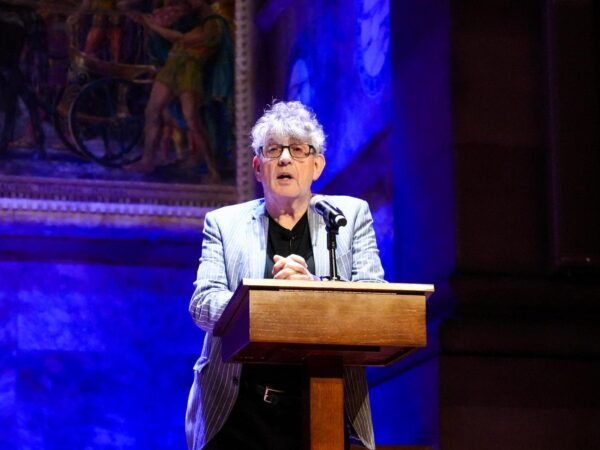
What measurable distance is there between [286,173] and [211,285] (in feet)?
1.45

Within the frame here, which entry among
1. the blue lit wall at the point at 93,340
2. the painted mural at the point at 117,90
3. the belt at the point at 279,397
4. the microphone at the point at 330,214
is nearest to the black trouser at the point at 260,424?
the belt at the point at 279,397

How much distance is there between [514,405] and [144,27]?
4.90 m

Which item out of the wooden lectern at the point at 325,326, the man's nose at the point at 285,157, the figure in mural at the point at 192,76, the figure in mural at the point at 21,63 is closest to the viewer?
the wooden lectern at the point at 325,326

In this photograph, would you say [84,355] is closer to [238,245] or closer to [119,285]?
[119,285]

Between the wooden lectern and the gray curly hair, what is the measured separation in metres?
0.76

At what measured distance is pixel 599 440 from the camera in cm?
504

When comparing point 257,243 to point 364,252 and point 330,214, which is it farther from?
point 330,214

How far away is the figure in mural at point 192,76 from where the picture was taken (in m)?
8.52

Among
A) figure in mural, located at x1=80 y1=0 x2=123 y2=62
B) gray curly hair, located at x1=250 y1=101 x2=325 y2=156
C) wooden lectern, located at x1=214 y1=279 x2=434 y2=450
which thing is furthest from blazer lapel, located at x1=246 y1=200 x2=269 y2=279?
figure in mural, located at x1=80 y1=0 x2=123 y2=62

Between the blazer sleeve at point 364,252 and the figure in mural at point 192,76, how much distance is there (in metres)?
4.94

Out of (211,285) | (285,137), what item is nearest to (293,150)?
(285,137)

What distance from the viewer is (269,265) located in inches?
141

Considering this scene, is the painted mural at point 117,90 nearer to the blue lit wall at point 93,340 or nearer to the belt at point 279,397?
the blue lit wall at point 93,340

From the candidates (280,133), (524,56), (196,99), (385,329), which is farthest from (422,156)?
(196,99)
